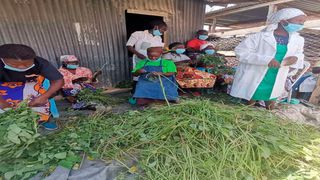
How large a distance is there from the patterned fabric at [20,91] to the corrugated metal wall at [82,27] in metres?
1.68

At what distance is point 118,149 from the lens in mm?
2051

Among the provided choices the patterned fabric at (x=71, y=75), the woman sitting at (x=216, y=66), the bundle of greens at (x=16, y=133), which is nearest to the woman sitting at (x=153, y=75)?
the patterned fabric at (x=71, y=75)

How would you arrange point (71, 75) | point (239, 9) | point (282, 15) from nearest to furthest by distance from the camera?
point (282, 15) → point (71, 75) → point (239, 9)

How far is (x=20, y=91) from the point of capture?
103 inches

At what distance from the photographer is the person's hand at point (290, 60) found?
10.4ft

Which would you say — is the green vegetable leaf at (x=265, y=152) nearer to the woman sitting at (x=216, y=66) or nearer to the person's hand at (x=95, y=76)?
the woman sitting at (x=216, y=66)

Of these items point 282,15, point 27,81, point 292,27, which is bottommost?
point 27,81

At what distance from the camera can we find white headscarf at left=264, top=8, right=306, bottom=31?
3.01 meters

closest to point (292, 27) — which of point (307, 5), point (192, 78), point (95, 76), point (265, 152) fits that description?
point (192, 78)

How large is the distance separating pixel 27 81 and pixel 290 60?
12.2 feet

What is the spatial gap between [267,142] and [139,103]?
93.9 inches

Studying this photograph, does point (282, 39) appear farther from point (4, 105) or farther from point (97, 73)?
point (4, 105)

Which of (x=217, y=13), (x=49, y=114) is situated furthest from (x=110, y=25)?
(x=217, y=13)

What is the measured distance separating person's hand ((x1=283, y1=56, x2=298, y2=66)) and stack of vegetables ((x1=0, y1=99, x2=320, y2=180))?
1174 mm
